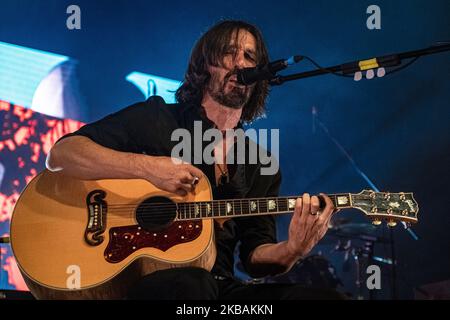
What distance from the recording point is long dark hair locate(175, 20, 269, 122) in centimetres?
261

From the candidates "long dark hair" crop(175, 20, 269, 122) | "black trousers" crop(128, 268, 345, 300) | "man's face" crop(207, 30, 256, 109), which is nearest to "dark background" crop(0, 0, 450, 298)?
"long dark hair" crop(175, 20, 269, 122)

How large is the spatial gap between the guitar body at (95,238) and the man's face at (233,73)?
0.67 metres

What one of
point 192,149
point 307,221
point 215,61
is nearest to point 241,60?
point 215,61

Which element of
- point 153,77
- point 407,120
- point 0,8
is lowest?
point 407,120

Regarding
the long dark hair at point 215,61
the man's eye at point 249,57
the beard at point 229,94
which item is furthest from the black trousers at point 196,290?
the man's eye at point 249,57

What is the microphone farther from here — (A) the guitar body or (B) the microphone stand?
(A) the guitar body

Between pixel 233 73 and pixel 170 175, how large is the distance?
823 millimetres

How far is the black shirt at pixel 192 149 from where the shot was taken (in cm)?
219

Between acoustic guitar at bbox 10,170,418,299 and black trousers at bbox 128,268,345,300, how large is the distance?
114mm

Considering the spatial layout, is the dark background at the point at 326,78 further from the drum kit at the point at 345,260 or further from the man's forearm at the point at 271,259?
the man's forearm at the point at 271,259

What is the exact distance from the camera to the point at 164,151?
7.52 ft

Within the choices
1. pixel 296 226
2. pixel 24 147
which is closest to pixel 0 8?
pixel 24 147
